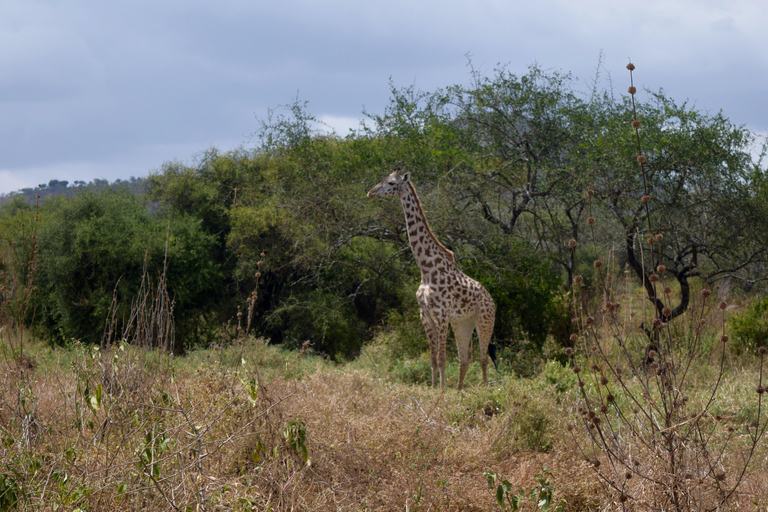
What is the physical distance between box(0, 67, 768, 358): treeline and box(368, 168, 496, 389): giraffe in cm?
230

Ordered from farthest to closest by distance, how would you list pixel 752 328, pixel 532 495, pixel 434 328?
pixel 752 328, pixel 434 328, pixel 532 495

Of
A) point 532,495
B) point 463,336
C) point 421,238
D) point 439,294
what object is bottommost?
point 532,495

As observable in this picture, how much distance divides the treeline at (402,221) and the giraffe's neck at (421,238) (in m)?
2.59

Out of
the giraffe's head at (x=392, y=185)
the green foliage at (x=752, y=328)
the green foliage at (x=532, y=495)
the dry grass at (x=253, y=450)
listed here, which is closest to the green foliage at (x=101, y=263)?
the giraffe's head at (x=392, y=185)

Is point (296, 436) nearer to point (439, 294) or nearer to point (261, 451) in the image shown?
point (261, 451)

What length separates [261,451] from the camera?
439 centimetres

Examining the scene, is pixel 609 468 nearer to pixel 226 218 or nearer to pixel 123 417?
pixel 123 417

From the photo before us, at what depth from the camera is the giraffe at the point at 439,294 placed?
7.63 m

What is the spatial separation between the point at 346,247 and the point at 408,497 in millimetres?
10402

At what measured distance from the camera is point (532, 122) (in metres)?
12.8

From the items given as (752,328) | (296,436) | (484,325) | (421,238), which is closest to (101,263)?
(421,238)

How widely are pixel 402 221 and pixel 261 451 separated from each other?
733 centimetres

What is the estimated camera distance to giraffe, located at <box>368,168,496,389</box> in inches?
301

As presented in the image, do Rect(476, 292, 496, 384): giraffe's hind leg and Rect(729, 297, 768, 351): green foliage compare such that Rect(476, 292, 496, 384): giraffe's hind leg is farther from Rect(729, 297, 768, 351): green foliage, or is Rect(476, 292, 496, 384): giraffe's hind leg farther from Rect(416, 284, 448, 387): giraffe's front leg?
Rect(729, 297, 768, 351): green foliage
